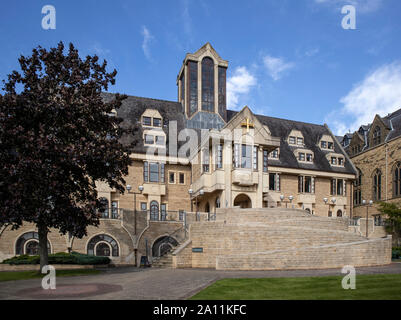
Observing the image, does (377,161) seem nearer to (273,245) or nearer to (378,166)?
(378,166)

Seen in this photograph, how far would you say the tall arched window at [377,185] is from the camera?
48975 millimetres

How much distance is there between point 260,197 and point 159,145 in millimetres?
12043

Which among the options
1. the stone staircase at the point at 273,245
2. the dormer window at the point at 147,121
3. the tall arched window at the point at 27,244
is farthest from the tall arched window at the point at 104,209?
the dormer window at the point at 147,121

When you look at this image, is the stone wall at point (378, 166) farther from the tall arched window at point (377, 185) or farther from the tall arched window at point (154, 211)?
the tall arched window at point (154, 211)

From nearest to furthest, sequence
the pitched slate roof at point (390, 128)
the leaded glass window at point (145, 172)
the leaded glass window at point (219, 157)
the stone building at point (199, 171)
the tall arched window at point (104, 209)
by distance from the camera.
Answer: the tall arched window at point (104, 209)
the stone building at point (199, 171)
the leaded glass window at point (219, 157)
the leaded glass window at point (145, 172)
the pitched slate roof at point (390, 128)

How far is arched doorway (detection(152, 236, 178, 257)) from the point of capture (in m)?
35.0

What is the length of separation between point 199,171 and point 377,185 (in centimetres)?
2441

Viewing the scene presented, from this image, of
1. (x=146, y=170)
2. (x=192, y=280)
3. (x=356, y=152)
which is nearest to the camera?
(x=192, y=280)

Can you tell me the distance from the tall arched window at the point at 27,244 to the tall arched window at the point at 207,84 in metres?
23.3

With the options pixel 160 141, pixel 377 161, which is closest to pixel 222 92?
pixel 160 141

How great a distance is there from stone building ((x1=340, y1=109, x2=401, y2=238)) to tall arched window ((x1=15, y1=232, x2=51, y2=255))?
3317 centimetres
